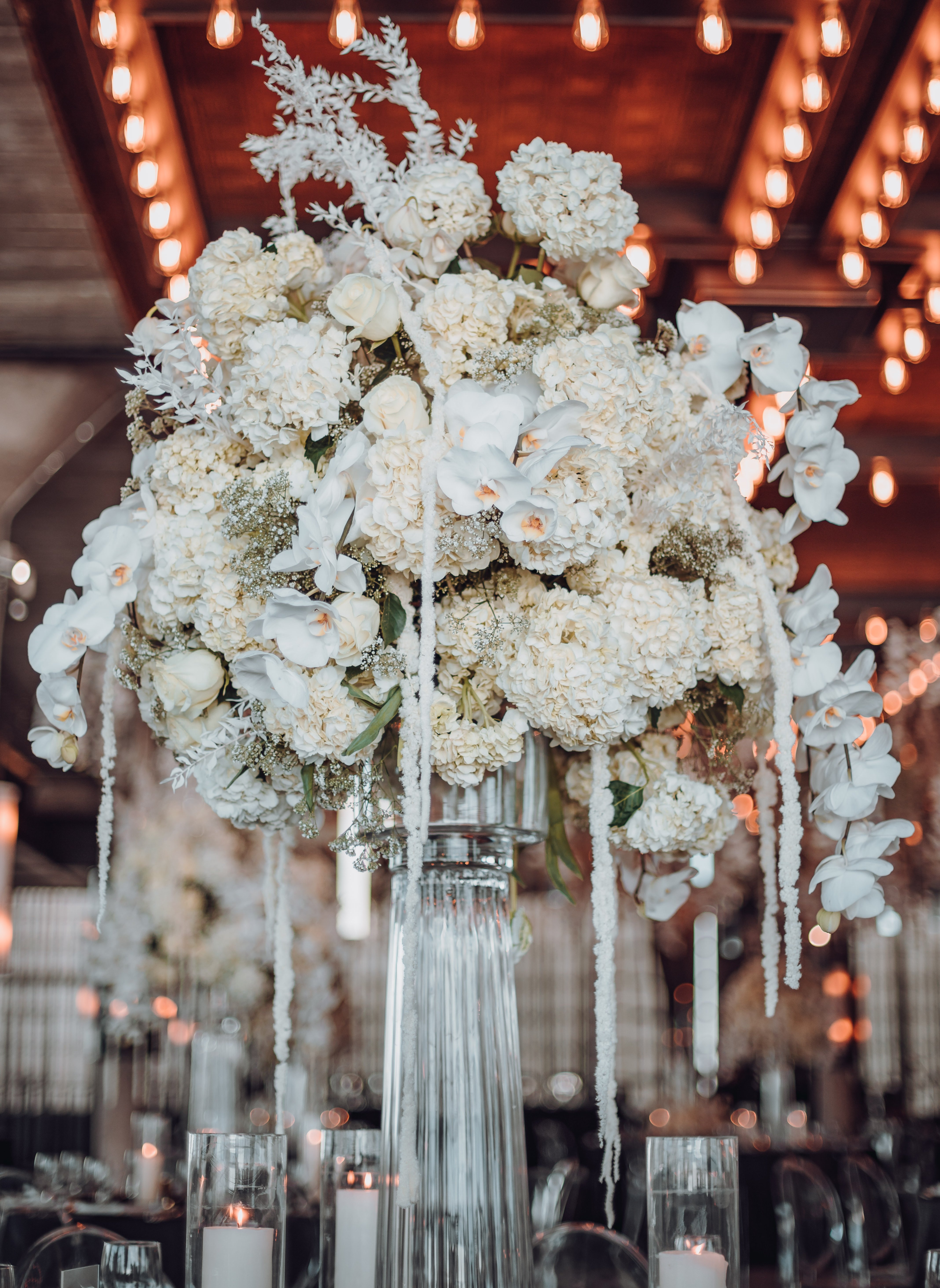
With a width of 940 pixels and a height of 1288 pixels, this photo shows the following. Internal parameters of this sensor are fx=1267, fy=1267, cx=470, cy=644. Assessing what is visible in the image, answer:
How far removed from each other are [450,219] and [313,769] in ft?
1.86

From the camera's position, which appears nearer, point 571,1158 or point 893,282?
point 893,282

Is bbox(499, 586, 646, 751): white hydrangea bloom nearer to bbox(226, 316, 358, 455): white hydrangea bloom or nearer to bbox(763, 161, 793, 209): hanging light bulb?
bbox(226, 316, 358, 455): white hydrangea bloom

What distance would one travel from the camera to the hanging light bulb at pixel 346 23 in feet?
8.38

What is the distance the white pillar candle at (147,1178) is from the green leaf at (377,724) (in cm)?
315

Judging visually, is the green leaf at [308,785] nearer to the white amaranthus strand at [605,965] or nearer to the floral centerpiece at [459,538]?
the floral centerpiece at [459,538]

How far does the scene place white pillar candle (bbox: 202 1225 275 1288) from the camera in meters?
1.15

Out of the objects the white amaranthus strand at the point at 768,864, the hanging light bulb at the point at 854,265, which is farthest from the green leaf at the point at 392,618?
the hanging light bulb at the point at 854,265

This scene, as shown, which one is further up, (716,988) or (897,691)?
(897,691)

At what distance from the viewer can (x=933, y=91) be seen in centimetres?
314

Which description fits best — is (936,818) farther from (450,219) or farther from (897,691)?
(450,219)

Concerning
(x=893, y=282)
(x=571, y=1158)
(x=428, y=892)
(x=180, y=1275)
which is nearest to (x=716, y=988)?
(x=571, y=1158)

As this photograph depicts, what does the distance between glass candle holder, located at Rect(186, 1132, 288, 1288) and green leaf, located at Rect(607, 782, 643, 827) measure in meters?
0.45

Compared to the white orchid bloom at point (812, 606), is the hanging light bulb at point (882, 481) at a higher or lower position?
higher

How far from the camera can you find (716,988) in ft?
37.7
